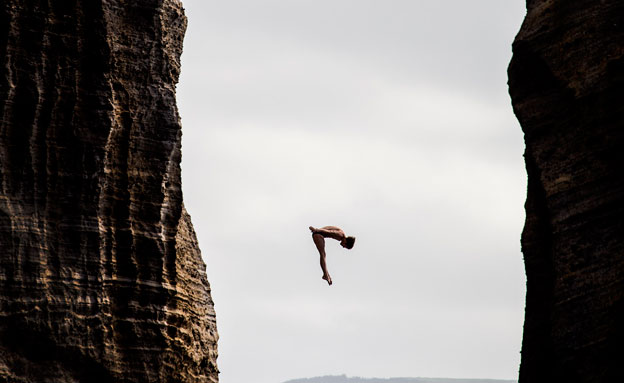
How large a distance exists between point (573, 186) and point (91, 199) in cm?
1199

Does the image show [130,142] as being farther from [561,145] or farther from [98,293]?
[561,145]

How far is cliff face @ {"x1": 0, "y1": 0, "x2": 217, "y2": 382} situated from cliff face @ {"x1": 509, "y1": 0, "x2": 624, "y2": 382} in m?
8.70

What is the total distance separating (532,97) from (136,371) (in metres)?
12.9

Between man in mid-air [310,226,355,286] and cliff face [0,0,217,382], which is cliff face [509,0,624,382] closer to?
man in mid-air [310,226,355,286]

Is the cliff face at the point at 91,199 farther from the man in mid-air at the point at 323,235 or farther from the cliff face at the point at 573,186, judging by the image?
the cliff face at the point at 573,186

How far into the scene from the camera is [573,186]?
113ft

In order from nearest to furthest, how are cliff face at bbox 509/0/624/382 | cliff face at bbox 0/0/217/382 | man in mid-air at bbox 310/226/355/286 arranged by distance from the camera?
1. cliff face at bbox 0/0/217/382
2. cliff face at bbox 509/0/624/382
3. man in mid-air at bbox 310/226/355/286

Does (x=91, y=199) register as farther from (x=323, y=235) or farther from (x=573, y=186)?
(x=573, y=186)

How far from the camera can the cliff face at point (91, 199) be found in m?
28.8

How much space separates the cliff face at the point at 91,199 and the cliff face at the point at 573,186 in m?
8.70

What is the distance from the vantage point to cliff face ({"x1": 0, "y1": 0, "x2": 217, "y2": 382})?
28.8 m

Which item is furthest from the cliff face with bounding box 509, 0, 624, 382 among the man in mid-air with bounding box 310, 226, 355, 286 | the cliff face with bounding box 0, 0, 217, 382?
the cliff face with bounding box 0, 0, 217, 382

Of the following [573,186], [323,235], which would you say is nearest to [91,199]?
[323,235]

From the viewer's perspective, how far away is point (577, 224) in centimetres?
3397
